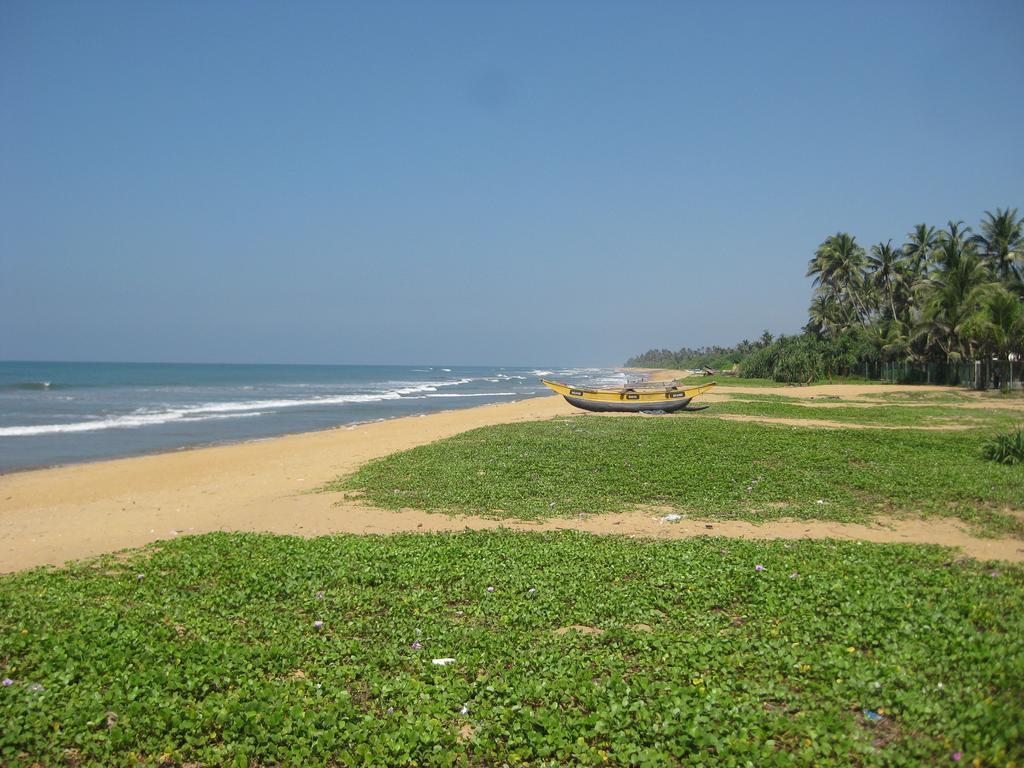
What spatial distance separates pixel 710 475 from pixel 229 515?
30.1 feet

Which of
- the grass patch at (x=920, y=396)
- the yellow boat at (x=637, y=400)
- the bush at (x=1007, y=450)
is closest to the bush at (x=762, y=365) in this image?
the grass patch at (x=920, y=396)

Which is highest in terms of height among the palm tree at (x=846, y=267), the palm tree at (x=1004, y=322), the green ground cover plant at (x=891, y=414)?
the palm tree at (x=846, y=267)

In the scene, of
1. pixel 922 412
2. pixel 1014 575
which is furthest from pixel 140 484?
pixel 922 412

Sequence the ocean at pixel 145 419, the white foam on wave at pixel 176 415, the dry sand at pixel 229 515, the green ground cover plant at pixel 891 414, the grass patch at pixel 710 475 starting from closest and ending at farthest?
the dry sand at pixel 229 515 < the grass patch at pixel 710 475 < the green ground cover plant at pixel 891 414 < the ocean at pixel 145 419 < the white foam on wave at pixel 176 415

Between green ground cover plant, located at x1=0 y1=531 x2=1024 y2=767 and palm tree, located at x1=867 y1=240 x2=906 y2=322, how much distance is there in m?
59.3

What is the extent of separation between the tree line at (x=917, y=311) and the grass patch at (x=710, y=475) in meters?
25.1

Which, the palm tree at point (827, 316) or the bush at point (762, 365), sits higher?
the palm tree at point (827, 316)

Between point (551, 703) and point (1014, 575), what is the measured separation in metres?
5.02

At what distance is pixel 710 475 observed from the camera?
12.8 metres

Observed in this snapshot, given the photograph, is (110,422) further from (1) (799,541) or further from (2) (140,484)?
(1) (799,541)

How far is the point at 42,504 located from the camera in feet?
44.8

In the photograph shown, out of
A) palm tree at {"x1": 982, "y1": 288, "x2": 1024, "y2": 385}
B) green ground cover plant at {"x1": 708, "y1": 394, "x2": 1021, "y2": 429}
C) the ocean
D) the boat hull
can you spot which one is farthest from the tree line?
the ocean

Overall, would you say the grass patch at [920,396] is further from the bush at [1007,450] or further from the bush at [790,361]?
the bush at [1007,450]

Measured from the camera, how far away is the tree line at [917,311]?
127 ft
